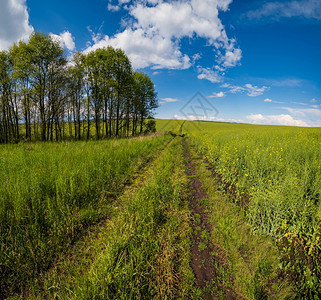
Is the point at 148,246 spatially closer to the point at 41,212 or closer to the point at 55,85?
the point at 41,212

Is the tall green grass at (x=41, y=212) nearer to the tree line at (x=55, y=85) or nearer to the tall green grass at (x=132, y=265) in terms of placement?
the tall green grass at (x=132, y=265)

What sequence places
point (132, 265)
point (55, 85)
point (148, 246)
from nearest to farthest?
point (132, 265)
point (148, 246)
point (55, 85)

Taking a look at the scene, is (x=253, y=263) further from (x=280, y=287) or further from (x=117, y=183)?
(x=117, y=183)

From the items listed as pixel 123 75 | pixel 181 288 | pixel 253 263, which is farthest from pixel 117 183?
pixel 123 75

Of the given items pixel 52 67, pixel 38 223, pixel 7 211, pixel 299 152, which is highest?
pixel 52 67

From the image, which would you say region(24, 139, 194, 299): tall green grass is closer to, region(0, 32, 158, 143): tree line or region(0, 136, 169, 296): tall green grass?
region(0, 136, 169, 296): tall green grass

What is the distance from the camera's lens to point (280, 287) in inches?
89.1

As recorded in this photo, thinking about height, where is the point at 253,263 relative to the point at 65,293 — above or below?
below

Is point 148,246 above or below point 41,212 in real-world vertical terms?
below

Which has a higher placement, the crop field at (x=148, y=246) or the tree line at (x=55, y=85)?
the tree line at (x=55, y=85)

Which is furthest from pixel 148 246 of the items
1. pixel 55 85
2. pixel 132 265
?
pixel 55 85

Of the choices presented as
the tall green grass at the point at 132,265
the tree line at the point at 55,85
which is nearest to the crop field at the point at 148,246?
the tall green grass at the point at 132,265

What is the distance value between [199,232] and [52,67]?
2438 centimetres

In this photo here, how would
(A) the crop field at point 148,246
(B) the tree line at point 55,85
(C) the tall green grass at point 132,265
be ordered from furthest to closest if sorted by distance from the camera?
(B) the tree line at point 55,85
(A) the crop field at point 148,246
(C) the tall green grass at point 132,265
